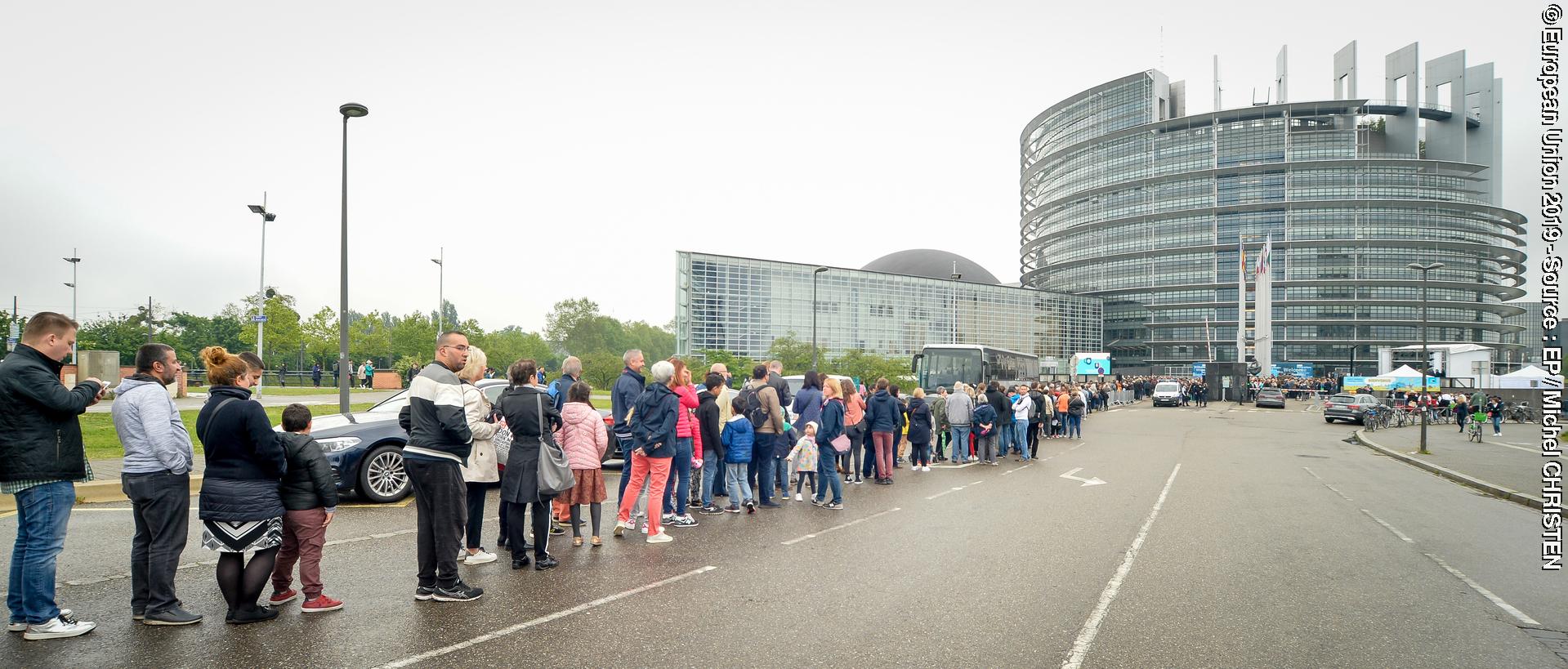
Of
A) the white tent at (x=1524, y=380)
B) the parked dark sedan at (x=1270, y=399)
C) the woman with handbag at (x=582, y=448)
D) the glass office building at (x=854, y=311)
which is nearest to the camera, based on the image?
the woman with handbag at (x=582, y=448)

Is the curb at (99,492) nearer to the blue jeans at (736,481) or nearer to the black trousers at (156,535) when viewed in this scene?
the black trousers at (156,535)

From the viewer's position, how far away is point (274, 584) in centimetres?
579

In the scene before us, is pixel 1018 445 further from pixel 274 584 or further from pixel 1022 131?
pixel 1022 131

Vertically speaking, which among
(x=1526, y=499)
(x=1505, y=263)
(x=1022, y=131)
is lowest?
(x=1526, y=499)

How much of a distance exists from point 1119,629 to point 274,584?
625cm

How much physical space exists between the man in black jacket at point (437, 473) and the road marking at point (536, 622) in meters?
0.87

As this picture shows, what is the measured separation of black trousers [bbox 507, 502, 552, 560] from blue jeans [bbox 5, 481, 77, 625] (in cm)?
307

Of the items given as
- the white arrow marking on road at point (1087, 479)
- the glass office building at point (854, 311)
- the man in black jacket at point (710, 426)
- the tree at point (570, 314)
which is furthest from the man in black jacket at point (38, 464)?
the tree at point (570, 314)

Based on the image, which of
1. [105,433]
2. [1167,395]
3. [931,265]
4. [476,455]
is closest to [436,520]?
[476,455]

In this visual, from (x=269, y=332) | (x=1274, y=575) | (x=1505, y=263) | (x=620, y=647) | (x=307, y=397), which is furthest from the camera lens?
(x=1505, y=263)

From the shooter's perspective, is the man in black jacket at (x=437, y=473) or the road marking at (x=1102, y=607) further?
the man in black jacket at (x=437, y=473)

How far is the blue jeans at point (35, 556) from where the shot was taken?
5.00 meters

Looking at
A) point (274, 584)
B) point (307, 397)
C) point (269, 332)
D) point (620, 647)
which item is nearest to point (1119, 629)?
point (620, 647)

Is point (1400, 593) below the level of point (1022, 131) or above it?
below
